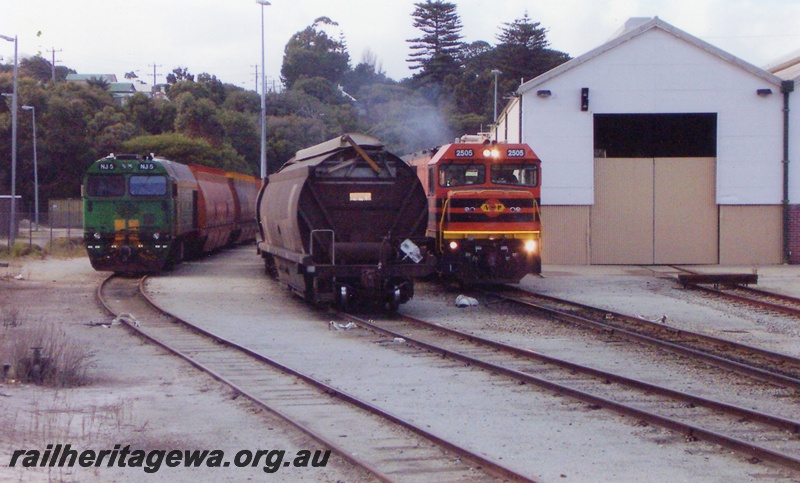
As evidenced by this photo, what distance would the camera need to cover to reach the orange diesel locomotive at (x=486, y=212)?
20703mm

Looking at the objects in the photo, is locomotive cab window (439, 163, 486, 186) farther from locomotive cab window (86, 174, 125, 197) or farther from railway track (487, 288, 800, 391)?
locomotive cab window (86, 174, 125, 197)

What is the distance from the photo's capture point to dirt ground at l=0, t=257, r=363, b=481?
7504mm

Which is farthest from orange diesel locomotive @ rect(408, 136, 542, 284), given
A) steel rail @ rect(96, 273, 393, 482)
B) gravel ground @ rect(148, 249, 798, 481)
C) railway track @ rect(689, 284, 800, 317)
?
steel rail @ rect(96, 273, 393, 482)

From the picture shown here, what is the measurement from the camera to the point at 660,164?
30.8 m

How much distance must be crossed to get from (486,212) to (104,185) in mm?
10969

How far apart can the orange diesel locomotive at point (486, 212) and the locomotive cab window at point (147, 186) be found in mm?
8363

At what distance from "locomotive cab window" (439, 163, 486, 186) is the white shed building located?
30.6 ft

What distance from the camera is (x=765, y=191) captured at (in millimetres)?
30406

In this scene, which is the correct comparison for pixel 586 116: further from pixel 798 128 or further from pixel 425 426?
pixel 425 426

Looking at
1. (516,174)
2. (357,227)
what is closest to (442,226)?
(516,174)

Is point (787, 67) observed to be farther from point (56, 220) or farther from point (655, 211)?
point (56, 220)

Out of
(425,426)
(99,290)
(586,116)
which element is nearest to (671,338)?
(425,426)

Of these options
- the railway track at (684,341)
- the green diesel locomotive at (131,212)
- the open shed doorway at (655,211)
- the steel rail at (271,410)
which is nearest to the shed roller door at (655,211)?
the open shed doorway at (655,211)

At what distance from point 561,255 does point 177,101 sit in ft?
172
